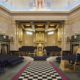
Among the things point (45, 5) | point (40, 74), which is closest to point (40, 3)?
point (45, 5)

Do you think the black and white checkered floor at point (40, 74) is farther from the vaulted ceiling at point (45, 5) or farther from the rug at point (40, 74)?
the vaulted ceiling at point (45, 5)

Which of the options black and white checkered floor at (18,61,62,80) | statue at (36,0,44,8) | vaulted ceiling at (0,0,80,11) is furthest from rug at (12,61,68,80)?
statue at (36,0,44,8)

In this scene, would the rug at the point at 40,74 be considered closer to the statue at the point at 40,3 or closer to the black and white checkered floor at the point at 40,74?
the black and white checkered floor at the point at 40,74

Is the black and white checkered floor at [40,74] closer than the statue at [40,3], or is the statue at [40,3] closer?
the black and white checkered floor at [40,74]

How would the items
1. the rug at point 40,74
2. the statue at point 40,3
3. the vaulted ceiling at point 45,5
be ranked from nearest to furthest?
the rug at point 40,74, the vaulted ceiling at point 45,5, the statue at point 40,3

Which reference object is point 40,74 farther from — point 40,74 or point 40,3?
point 40,3

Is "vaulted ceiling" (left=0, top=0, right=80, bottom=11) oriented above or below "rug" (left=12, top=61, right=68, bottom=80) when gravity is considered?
above

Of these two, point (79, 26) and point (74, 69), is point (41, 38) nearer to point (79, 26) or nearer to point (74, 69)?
point (79, 26)

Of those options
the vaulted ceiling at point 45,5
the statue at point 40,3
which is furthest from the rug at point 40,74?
the statue at point 40,3

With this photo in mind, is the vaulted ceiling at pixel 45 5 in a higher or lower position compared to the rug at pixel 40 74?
higher

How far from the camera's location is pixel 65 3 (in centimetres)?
1648

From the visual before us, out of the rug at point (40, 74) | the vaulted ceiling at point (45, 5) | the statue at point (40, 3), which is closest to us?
the rug at point (40, 74)

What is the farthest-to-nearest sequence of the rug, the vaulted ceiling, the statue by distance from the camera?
the statue, the vaulted ceiling, the rug

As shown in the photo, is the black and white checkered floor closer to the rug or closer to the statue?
the rug
